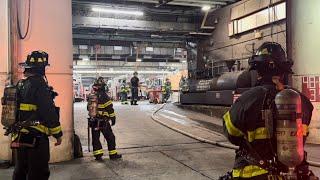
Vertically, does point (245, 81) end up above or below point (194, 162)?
above

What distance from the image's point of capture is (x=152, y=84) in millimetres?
34438

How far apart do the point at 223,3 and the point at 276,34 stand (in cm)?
404

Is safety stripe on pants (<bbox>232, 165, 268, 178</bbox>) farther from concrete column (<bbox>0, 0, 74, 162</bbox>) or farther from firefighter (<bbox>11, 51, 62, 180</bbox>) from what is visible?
concrete column (<bbox>0, 0, 74, 162</bbox>)

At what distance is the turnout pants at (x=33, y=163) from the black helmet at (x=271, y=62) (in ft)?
9.20

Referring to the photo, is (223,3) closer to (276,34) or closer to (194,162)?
Result: (276,34)

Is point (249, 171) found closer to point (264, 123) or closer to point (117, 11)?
point (264, 123)

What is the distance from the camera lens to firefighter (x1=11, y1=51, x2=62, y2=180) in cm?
432

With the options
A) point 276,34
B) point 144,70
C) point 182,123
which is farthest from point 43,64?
point 144,70

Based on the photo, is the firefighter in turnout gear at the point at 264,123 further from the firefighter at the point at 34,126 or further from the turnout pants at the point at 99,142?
the turnout pants at the point at 99,142

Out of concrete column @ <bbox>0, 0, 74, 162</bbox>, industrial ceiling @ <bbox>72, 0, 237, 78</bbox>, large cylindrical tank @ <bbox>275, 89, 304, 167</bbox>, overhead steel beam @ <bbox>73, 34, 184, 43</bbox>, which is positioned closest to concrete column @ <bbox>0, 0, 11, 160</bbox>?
concrete column @ <bbox>0, 0, 74, 162</bbox>

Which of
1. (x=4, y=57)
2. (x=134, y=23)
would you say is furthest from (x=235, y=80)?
(x=4, y=57)

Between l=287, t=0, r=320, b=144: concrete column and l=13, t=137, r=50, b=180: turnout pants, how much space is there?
22.6 feet

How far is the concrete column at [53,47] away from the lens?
7.14 meters

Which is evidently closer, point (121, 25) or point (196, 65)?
point (121, 25)
